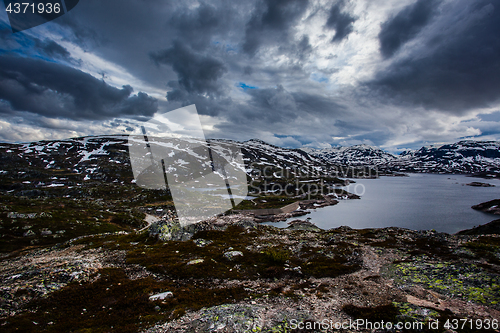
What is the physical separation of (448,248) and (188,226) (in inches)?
1383

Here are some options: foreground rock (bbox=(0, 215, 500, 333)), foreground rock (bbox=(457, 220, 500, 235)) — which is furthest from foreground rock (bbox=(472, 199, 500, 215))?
foreground rock (bbox=(0, 215, 500, 333))

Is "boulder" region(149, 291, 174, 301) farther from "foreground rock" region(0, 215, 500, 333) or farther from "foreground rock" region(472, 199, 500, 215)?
"foreground rock" region(472, 199, 500, 215)

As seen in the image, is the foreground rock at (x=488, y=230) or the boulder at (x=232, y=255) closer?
the boulder at (x=232, y=255)

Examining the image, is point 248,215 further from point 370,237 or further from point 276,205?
point 370,237

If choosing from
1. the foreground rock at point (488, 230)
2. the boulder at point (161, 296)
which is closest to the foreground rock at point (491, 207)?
the foreground rock at point (488, 230)

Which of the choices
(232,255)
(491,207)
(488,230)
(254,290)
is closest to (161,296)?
(254,290)

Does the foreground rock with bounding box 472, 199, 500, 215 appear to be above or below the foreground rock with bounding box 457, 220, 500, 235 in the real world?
below

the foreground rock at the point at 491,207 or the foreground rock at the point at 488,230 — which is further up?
the foreground rock at the point at 488,230

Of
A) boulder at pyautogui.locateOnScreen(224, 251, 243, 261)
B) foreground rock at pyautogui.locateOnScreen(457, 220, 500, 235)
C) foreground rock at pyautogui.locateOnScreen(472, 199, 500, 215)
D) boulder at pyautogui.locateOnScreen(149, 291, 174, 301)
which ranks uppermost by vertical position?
boulder at pyautogui.locateOnScreen(149, 291, 174, 301)

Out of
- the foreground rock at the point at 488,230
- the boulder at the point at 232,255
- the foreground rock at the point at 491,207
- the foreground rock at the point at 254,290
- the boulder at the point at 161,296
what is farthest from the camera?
the foreground rock at the point at 491,207

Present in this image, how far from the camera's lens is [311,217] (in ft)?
340

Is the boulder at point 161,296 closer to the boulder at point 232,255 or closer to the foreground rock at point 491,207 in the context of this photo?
the boulder at point 232,255

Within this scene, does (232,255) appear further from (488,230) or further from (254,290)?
(488,230)

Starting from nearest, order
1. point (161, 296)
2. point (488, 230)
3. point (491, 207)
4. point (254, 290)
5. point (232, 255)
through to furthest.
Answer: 1. point (161, 296)
2. point (254, 290)
3. point (232, 255)
4. point (488, 230)
5. point (491, 207)
